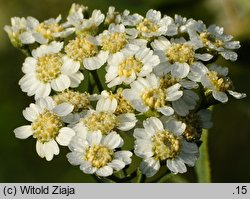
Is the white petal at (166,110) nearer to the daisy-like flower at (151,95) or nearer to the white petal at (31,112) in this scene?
the daisy-like flower at (151,95)

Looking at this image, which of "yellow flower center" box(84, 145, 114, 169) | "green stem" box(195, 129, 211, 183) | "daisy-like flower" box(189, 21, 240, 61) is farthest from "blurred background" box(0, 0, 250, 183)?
"yellow flower center" box(84, 145, 114, 169)

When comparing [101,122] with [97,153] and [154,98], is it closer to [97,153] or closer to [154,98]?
[97,153]

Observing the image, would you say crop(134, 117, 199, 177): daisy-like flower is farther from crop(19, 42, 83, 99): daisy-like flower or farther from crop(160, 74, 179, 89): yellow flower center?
crop(19, 42, 83, 99): daisy-like flower

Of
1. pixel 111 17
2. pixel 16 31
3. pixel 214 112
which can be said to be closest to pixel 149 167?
pixel 111 17

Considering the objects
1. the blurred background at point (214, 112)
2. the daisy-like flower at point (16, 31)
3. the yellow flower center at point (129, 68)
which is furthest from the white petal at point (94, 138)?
the blurred background at point (214, 112)
